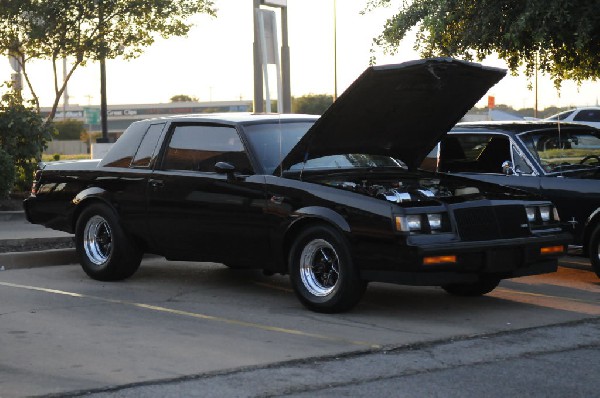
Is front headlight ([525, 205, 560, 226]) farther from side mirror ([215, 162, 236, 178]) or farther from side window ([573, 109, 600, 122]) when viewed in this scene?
side window ([573, 109, 600, 122])

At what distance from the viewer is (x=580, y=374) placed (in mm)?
6297

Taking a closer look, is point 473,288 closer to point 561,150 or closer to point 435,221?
point 435,221

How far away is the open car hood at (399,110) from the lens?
862 cm

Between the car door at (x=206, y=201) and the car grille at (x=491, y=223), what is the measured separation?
167 cm

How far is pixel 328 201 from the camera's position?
8320mm

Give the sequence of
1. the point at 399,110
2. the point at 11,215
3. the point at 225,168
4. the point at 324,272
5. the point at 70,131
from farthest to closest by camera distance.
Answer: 1. the point at 70,131
2. the point at 11,215
3. the point at 399,110
4. the point at 225,168
5. the point at 324,272

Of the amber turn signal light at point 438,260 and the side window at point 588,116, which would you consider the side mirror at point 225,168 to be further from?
the side window at point 588,116

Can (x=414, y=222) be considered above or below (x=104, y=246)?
above

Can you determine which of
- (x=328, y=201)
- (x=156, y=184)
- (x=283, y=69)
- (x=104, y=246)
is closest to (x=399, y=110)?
(x=328, y=201)

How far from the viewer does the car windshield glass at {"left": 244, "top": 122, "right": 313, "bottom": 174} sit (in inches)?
359

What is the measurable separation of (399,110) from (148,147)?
8.15 ft

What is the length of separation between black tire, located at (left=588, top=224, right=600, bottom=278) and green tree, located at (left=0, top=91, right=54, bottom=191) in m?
11.6

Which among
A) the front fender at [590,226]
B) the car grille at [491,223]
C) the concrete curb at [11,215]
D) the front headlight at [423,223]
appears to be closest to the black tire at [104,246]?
the front headlight at [423,223]

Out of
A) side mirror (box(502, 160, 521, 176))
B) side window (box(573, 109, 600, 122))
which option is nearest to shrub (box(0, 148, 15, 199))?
side mirror (box(502, 160, 521, 176))
